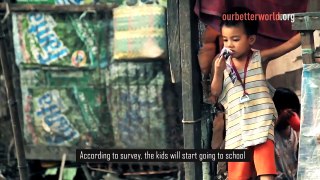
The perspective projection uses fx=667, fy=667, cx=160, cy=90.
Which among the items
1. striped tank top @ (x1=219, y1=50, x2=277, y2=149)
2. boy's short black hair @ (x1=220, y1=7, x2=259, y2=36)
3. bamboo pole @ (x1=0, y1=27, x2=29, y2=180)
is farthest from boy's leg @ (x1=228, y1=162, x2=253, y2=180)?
bamboo pole @ (x1=0, y1=27, x2=29, y2=180)

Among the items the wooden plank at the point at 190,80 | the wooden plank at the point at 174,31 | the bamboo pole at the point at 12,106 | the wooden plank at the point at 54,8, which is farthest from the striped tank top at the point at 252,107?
the wooden plank at the point at 54,8

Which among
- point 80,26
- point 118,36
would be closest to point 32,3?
point 80,26

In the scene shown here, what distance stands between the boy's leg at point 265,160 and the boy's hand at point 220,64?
0.62 meters

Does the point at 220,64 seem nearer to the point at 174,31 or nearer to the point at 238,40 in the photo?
the point at 238,40

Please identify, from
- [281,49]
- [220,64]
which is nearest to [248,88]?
[220,64]

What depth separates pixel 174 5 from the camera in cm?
492

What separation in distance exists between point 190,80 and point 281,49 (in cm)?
71

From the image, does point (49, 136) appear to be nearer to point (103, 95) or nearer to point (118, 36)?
point (103, 95)

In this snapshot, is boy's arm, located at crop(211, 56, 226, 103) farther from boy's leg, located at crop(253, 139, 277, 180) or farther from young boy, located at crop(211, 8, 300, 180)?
boy's leg, located at crop(253, 139, 277, 180)

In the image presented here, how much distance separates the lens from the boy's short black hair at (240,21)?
484 centimetres

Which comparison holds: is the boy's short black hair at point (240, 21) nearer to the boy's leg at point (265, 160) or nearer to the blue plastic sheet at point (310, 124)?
the blue plastic sheet at point (310, 124)

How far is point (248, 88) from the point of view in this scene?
15.9 ft

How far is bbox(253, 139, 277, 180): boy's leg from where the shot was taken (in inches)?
192

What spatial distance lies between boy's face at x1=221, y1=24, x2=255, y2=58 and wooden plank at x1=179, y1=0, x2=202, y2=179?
225mm
